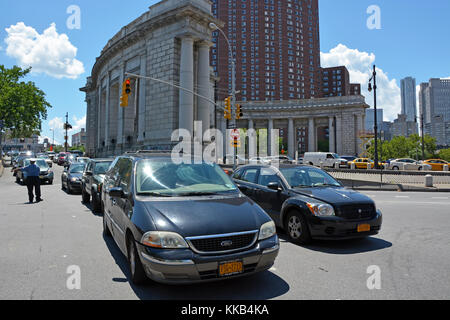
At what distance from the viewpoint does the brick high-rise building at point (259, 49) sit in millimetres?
122312

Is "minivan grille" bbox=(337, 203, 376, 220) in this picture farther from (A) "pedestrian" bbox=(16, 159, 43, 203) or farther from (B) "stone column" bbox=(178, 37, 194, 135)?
(B) "stone column" bbox=(178, 37, 194, 135)

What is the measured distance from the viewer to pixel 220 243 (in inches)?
142

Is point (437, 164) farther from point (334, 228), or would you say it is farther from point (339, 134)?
point (334, 228)

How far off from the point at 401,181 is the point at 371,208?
1903 centimetres

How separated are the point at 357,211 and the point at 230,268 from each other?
138 inches

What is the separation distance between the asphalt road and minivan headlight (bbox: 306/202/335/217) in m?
0.68

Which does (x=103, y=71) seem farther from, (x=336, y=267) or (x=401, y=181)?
(x=336, y=267)

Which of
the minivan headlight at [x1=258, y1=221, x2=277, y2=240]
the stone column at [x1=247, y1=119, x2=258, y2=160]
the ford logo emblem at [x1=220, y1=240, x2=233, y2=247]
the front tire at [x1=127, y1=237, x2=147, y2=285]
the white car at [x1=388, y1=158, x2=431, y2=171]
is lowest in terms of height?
the front tire at [x1=127, y1=237, x2=147, y2=285]

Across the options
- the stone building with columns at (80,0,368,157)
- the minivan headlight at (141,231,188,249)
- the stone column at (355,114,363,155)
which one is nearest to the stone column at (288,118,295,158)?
the stone column at (355,114,363,155)

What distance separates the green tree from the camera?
46875 millimetres

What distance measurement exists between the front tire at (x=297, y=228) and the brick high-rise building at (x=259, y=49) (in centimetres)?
11552
